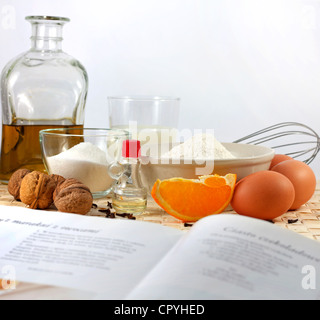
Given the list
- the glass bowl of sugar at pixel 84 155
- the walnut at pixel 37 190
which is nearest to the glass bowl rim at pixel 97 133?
the glass bowl of sugar at pixel 84 155

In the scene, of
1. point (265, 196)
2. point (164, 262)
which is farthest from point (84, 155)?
point (164, 262)

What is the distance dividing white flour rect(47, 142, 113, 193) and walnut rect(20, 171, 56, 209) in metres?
0.07

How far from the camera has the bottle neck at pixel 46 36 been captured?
1.20 metres

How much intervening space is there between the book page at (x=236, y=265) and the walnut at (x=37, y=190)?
38cm

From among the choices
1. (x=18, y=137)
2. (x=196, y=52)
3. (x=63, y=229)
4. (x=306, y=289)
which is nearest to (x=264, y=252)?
(x=306, y=289)

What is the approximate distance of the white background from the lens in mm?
1690

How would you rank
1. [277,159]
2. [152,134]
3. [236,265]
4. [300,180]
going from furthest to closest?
[152,134] → [277,159] → [300,180] → [236,265]

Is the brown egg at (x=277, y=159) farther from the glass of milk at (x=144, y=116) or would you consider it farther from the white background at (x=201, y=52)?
the white background at (x=201, y=52)

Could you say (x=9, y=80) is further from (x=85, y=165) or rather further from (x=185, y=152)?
(x=185, y=152)

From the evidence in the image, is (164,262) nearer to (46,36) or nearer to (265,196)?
(265,196)

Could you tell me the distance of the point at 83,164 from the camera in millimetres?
1040

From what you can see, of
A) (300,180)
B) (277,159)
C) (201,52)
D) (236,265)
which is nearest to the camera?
(236,265)

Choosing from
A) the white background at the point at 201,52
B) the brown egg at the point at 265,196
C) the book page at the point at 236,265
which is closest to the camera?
the book page at the point at 236,265

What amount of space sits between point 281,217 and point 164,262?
1.39 ft
